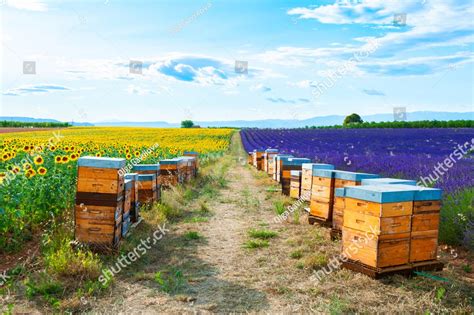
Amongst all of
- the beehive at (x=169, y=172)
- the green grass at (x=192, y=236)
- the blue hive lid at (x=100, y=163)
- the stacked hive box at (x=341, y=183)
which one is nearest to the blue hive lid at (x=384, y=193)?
the stacked hive box at (x=341, y=183)

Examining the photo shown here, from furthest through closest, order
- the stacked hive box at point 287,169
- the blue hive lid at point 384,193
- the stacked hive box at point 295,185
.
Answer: the stacked hive box at point 287,169, the stacked hive box at point 295,185, the blue hive lid at point 384,193

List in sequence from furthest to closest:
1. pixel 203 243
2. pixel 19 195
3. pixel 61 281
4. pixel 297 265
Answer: pixel 203 243 → pixel 19 195 → pixel 297 265 → pixel 61 281

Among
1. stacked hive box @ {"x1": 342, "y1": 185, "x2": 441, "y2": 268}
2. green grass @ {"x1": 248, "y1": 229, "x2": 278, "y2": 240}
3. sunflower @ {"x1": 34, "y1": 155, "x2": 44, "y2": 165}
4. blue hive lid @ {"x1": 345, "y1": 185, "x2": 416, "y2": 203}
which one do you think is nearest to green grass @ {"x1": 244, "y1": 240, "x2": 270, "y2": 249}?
green grass @ {"x1": 248, "y1": 229, "x2": 278, "y2": 240}

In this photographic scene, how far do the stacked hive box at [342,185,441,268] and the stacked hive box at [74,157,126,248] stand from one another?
335 cm

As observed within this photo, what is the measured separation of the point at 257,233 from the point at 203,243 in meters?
1.05

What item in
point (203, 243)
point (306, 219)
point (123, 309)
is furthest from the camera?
point (306, 219)

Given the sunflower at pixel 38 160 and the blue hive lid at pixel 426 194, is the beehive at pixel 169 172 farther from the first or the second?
the blue hive lid at pixel 426 194

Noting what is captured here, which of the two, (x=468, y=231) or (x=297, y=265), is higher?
(x=468, y=231)

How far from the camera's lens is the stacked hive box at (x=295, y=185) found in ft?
36.5

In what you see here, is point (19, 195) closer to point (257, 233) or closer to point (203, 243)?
point (203, 243)

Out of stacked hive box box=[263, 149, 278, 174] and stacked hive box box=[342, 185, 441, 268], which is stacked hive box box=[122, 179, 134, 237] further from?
stacked hive box box=[263, 149, 278, 174]

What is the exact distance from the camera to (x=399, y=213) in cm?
554

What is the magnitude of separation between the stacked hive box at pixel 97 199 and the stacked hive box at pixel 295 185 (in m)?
5.86

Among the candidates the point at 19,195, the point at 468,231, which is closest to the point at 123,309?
the point at 19,195
